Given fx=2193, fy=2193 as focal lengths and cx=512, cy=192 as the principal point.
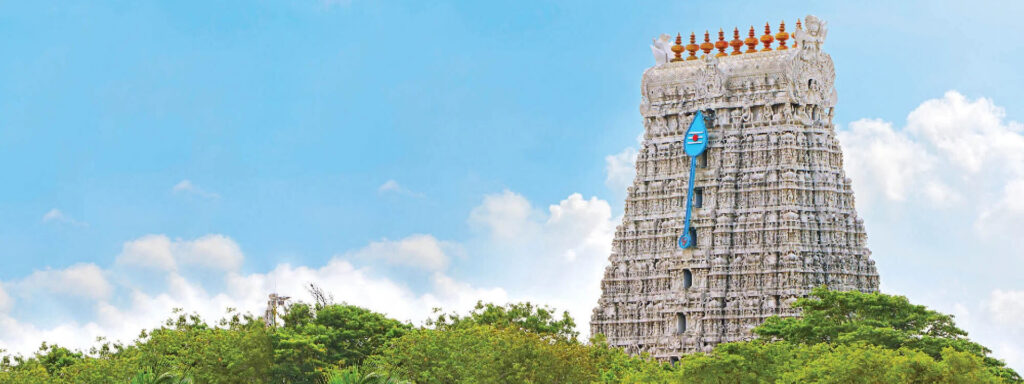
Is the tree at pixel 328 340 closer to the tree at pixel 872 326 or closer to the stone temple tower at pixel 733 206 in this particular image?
the stone temple tower at pixel 733 206

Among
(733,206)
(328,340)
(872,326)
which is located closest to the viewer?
(872,326)

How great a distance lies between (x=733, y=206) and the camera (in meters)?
115

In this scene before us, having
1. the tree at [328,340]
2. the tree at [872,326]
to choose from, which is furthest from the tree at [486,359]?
the tree at [872,326]

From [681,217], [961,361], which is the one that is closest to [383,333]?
[681,217]

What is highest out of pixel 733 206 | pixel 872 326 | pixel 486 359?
pixel 733 206

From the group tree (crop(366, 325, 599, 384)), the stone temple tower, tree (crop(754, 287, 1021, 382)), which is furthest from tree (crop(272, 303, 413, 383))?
tree (crop(754, 287, 1021, 382))

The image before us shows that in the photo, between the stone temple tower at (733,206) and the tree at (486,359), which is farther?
the stone temple tower at (733,206)

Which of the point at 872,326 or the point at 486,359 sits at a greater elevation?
the point at 872,326

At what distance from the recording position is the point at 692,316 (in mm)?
114312

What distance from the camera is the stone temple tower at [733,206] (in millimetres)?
112562

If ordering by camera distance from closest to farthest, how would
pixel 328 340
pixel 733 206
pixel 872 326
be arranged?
pixel 872 326, pixel 328 340, pixel 733 206

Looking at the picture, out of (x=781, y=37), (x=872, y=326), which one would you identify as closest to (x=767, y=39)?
(x=781, y=37)

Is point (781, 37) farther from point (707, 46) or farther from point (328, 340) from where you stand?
point (328, 340)

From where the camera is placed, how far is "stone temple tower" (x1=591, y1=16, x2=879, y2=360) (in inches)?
4432
